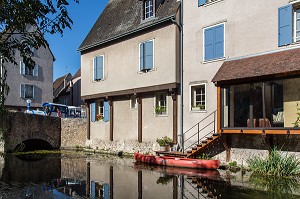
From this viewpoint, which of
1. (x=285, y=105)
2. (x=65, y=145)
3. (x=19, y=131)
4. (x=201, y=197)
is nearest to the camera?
(x=201, y=197)

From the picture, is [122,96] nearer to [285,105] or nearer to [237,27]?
[237,27]

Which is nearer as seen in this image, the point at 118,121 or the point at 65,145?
the point at 118,121

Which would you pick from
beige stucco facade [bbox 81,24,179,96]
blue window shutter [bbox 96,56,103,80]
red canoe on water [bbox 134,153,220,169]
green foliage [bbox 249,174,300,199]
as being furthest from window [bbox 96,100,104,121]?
green foliage [bbox 249,174,300,199]

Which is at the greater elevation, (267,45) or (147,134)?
(267,45)

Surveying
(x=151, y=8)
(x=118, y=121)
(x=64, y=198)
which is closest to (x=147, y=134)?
(x=118, y=121)

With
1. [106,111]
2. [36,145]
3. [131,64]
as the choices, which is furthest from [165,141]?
[36,145]

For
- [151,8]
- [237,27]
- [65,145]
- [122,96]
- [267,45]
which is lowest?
[65,145]

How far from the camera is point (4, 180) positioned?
1280 centimetres

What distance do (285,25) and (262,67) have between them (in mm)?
1957

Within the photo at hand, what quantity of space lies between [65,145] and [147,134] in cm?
917

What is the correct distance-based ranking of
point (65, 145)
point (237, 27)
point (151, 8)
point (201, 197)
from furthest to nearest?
point (65, 145) < point (151, 8) < point (237, 27) < point (201, 197)

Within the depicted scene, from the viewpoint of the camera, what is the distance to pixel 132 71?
19672mm

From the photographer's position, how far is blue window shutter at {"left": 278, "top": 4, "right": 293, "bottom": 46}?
12.8 m

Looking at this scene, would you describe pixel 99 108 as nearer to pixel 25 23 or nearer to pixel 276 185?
pixel 276 185
